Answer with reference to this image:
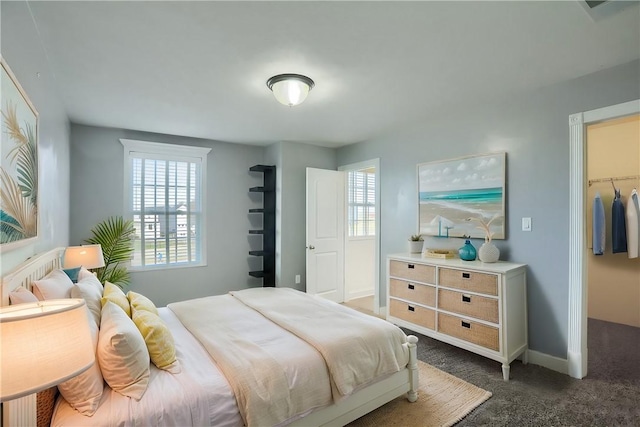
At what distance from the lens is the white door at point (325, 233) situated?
4.57m

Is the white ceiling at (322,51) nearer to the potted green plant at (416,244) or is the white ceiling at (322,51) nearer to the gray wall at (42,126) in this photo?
the gray wall at (42,126)

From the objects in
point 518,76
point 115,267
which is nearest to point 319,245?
point 115,267

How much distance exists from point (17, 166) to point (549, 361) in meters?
3.81

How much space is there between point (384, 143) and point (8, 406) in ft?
13.0

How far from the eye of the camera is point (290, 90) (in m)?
2.46

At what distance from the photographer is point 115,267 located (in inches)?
145

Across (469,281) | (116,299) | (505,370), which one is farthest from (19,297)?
(505,370)

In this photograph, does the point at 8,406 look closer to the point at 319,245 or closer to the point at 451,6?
the point at 451,6

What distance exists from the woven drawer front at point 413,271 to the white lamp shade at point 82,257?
2.86 metres

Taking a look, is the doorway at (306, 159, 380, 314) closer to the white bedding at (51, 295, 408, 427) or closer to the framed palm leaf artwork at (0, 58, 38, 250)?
the white bedding at (51, 295, 408, 427)

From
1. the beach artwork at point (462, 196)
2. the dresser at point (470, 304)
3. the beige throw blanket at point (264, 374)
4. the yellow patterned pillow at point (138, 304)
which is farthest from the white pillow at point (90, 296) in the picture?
the beach artwork at point (462, 196)

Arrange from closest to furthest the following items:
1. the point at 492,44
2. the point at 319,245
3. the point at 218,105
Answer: the point at 492,44, the point at 218,105, the point at 319,245

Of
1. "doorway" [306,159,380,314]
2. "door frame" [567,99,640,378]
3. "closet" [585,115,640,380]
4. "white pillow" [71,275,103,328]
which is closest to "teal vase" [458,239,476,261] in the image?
"door frame" [567,99,640,378]

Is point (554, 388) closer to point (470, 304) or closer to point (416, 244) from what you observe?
point (470, 304)
